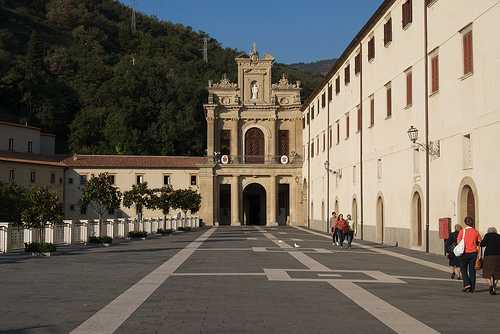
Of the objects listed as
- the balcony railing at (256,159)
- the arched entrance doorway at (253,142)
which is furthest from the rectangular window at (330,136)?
the arched entrance doorway at (253,142)

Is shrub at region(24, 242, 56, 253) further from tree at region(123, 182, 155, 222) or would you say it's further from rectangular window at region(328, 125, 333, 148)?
rectangular window at region(328, 125, 333, 148)

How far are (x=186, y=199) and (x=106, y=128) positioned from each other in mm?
33897

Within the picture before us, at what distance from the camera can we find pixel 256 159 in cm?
8844

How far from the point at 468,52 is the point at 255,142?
63160 millimetres

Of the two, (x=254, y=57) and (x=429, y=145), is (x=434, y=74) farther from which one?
(x=254, y=57)

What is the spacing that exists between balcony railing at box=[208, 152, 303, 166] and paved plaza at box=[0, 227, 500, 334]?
6061cm

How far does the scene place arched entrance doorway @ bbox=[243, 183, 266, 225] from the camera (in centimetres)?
9288

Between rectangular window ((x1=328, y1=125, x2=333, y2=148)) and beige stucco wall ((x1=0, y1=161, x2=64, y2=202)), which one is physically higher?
rectangular window ((x1=328, y1=125, x2=333, y2=148))

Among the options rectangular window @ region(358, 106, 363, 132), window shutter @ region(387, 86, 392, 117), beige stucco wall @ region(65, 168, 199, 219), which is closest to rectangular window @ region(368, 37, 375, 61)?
rectangular window @ region(358, 106, 363, 132)

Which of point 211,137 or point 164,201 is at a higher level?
point 211,137

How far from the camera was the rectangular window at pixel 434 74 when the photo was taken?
30.3m

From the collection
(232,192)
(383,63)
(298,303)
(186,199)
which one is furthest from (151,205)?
(298,303)

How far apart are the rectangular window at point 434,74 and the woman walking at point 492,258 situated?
1496cm

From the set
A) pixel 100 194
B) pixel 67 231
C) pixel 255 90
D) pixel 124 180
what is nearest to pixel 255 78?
pixel 255 90
